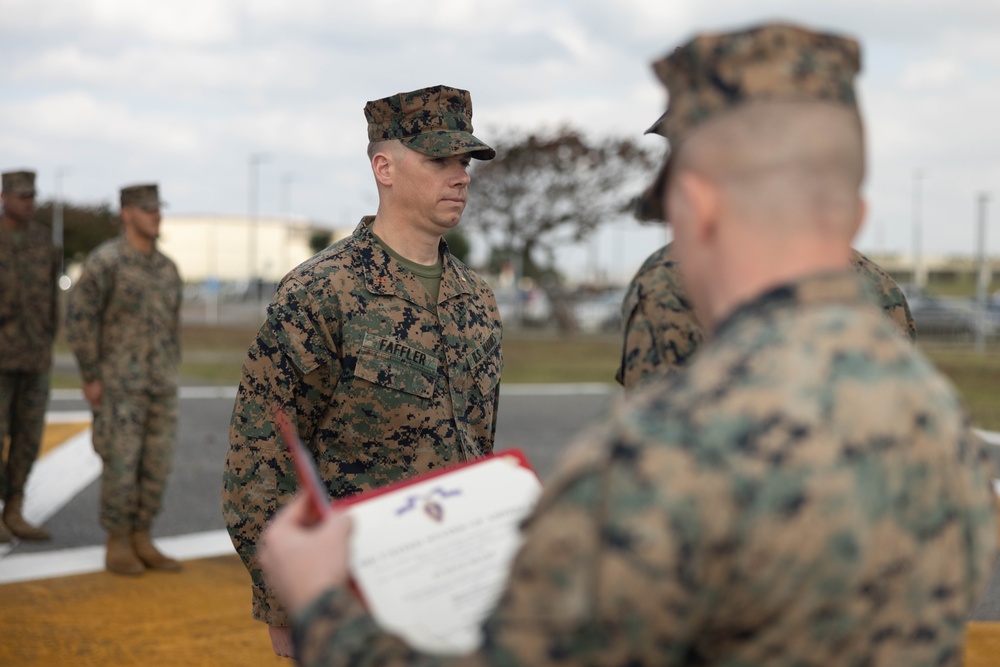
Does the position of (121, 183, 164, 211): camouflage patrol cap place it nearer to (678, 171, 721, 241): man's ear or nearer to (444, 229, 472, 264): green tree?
(678, 171, 721, 241): man's ear

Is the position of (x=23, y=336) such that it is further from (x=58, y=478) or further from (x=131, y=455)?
(x=58, y=478)

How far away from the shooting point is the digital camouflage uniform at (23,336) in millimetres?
7512

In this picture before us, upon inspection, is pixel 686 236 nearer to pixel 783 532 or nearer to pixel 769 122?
pixel 769 122

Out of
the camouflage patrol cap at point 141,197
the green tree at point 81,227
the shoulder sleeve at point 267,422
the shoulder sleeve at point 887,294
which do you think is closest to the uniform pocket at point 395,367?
the shoulder sleeve at point 267,422

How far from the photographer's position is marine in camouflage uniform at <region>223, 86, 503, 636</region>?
321cm

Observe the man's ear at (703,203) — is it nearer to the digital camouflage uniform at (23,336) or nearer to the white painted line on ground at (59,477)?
the digital camouflage uniform at (23,336)

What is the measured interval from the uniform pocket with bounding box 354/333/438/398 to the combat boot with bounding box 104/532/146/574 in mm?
3715

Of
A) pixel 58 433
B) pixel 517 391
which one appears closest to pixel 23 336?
pixel 58 433

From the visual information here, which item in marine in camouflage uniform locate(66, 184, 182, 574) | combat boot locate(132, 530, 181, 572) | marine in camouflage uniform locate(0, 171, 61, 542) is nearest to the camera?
combat boot locate(132, 530, 181, 572)

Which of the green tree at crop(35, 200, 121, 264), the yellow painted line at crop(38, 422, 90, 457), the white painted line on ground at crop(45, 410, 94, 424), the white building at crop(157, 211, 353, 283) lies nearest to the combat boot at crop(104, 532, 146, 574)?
the yellow painted line at crop(38, 422, 90, 457)

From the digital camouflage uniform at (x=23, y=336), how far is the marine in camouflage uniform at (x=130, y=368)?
2.69ft

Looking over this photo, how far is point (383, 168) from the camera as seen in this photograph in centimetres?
375

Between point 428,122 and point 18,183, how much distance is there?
4917mm

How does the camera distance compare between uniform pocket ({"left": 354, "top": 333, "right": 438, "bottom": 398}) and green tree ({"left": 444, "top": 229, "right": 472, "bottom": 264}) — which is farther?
green tree ({"left": 444, "top": 229, "right": 472, "bottom": 264})
